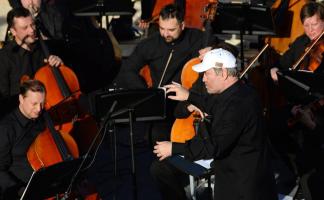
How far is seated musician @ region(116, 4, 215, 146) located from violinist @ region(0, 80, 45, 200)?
1547 millimetres

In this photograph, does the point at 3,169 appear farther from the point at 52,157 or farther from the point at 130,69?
the point at 130,69

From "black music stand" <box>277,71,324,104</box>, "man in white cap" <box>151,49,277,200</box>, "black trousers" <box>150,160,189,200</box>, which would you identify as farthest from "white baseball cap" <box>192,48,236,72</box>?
"black trousers" <box>150,160,189,200</box>

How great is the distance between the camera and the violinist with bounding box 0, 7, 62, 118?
250 inches

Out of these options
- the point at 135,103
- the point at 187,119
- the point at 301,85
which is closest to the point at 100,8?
the point at 187,119

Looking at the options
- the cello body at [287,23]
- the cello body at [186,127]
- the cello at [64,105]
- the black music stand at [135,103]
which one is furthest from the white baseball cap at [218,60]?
the cello body at [287,23]

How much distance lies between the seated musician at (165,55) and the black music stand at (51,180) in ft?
6.87

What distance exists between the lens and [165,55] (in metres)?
6.92

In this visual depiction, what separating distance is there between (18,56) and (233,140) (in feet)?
9.88

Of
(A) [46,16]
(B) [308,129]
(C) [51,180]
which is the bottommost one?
(B) [308,129]

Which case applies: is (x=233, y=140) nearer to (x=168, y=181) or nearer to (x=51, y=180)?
(x=51, y=180)

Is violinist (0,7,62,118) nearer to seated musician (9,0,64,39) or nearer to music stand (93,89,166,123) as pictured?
seated musician (9,0,64,39)

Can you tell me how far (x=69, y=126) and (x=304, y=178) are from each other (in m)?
2.39

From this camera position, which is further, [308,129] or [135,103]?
[308,129]

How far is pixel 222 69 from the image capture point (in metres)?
4.49
